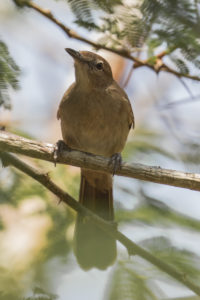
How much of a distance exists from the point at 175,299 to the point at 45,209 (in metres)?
1.55

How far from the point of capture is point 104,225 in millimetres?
3447

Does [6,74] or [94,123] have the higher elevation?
[6,74]

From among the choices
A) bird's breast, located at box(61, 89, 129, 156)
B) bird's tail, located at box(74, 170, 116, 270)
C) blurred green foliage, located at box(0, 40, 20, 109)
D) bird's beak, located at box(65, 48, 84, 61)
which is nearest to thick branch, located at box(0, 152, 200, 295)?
bird's tail, located at box(74, 170, 116, 270)

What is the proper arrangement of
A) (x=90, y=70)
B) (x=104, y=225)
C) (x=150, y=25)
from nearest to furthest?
(x=150, y=25) → (x=104, y=225) → (x=90, y=70)

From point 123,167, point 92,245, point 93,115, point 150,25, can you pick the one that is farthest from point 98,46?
point 92,245

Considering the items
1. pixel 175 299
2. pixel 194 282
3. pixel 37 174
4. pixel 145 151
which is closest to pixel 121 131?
pixel 145 151

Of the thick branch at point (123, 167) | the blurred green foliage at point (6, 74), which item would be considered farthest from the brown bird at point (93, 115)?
the blurred green foliage at point (6, 74)

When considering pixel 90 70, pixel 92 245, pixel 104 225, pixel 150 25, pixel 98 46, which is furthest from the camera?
pixel 90 70

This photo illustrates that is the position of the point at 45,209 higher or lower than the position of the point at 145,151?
lower

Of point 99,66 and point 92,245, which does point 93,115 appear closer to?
point 99,66

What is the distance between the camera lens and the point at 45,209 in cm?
382

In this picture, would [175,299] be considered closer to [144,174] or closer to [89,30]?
[144,174]

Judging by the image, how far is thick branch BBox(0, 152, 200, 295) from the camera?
2957 mm

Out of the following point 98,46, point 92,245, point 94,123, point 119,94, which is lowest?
point 92,245
